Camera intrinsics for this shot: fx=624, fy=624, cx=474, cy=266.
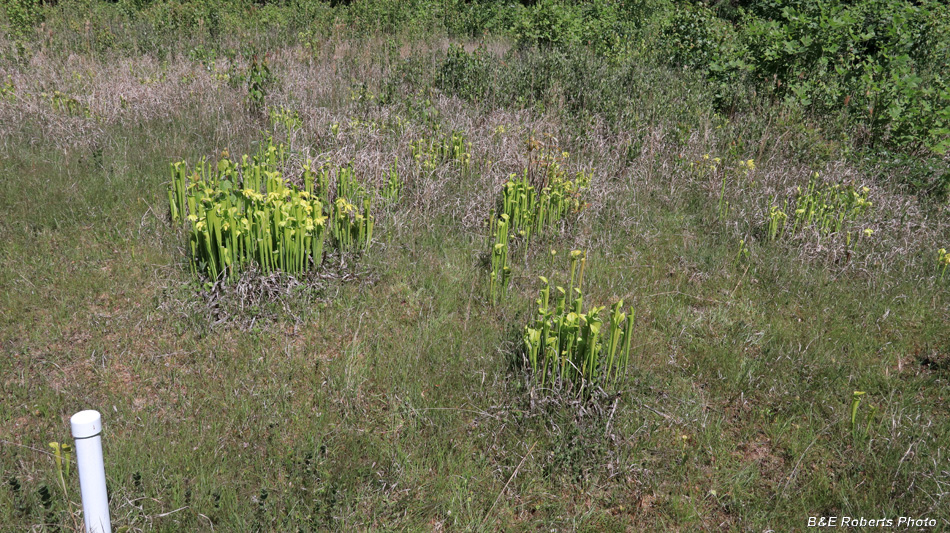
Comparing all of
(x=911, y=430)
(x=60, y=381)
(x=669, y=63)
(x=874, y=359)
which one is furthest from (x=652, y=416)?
(x=669, y=63)

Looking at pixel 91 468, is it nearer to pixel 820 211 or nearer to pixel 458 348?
pixel 458 348

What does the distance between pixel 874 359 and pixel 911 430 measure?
0.56 metres

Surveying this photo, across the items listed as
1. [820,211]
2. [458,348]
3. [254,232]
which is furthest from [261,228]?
[820,211]

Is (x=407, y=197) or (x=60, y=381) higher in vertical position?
(x=407, y=197)

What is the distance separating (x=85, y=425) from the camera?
1.56m

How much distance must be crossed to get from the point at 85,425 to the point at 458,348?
→ 1.76m

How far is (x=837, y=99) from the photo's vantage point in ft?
18.9

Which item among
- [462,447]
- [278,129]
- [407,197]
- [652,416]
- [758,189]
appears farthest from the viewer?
[278,129]

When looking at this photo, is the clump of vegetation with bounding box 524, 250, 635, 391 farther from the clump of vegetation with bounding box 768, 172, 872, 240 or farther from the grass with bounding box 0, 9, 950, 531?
the clump of vegetation with bounding box 768, 172, 872, 240

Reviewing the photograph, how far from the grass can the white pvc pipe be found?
50 centimetres

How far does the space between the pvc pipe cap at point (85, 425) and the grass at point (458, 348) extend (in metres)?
0.70

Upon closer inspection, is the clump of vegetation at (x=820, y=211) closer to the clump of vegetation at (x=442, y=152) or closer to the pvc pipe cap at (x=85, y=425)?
the clump of vegetation at (x=442, y=152)

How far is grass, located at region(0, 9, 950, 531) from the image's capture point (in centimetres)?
234

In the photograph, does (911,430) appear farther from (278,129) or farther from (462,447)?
(278,129)
